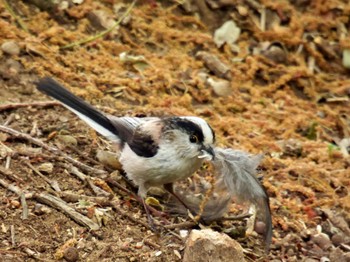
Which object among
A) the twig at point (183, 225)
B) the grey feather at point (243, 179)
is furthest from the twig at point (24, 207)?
the grey feather at point (243, 179)

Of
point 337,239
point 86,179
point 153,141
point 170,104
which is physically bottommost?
point 337,239

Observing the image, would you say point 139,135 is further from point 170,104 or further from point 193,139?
point 170,104

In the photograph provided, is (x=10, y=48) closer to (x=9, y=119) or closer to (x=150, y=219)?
(x=9, y=119)

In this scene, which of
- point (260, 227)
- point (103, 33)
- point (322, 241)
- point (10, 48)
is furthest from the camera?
point (103, 33)

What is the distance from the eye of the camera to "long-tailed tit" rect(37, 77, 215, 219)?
4.68m

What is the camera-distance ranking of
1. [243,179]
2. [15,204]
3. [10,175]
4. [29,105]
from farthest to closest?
[29,105] → [243,179] → [10,175] → [15,204]

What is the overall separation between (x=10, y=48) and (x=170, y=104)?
1.39 metres

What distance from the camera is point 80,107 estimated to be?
4980 mm

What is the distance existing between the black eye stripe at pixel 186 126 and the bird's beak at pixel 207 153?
0.06 metres

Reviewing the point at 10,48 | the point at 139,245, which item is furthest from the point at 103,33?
the point at 139,245

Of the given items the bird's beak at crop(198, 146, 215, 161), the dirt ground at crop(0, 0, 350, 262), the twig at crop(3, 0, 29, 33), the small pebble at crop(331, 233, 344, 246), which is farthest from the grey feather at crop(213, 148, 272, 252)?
the twig at crop(3, 0, 29, 33)

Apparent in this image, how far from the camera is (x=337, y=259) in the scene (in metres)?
4.86

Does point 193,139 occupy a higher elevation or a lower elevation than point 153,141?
higher

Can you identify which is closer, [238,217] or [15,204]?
[15,204]
